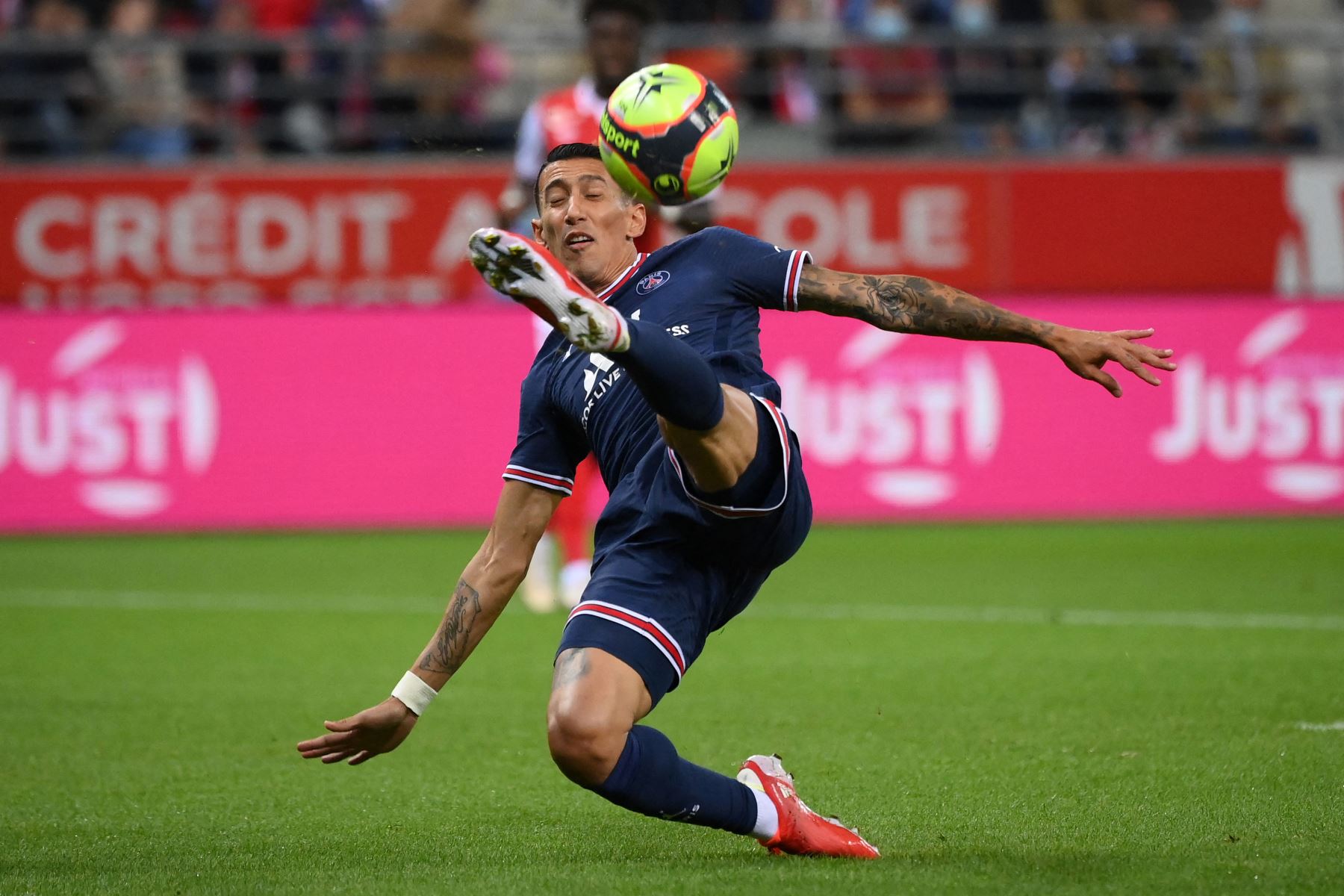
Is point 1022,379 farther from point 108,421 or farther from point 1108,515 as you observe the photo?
point 108,421

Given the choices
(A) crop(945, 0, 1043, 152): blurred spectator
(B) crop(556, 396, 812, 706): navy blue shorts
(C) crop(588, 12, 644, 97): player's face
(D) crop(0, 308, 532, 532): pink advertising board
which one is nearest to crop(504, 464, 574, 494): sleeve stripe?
(B) crop(556, 396, 812, 706): navy blue shorts

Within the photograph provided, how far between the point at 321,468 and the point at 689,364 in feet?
29.3

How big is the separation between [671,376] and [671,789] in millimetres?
1003

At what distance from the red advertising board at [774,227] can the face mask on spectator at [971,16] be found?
2178 mm

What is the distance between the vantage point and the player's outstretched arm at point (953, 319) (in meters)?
3.94

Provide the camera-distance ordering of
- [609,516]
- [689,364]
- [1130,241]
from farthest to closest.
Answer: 1. [1130,241]
2. [609,516]
3. [689,364]

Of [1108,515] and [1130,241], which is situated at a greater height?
[1130,241]

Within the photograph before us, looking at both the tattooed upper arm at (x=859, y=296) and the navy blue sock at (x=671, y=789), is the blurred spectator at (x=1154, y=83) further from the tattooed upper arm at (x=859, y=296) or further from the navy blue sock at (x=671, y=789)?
the navy blue sock at (x=671, y=789)

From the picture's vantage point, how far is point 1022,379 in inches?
Result: 478

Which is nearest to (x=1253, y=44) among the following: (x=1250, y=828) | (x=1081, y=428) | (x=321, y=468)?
(x=1081, y=428)

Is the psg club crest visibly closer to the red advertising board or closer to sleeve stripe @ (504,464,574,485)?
sleeve stripe @ (504,464,574,485)

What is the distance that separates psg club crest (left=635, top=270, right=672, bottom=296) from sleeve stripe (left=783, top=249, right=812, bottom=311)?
0.31 meters

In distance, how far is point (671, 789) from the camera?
405 centimetres

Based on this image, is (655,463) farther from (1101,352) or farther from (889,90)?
(889,90)
